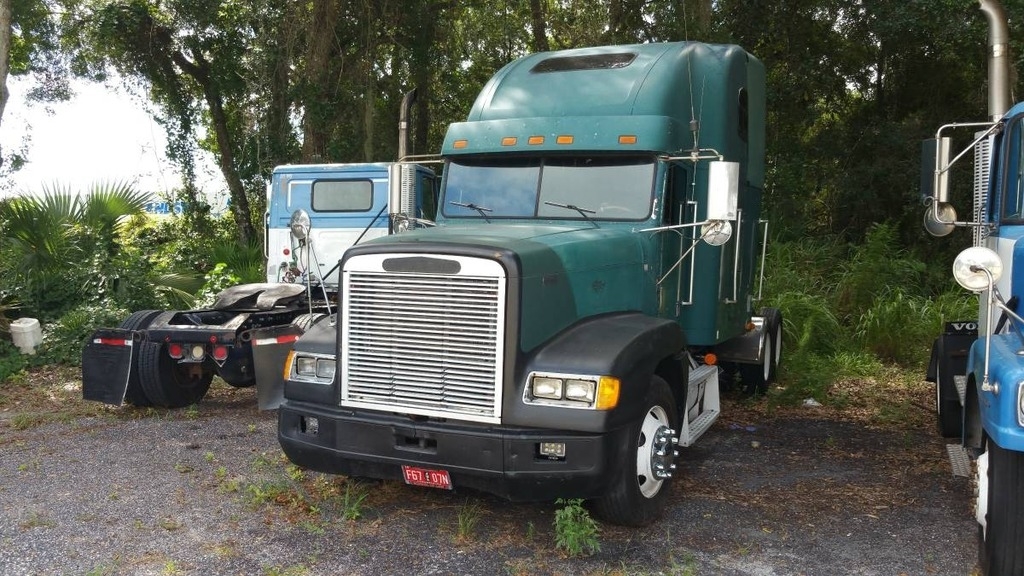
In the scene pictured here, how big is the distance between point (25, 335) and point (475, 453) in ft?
26.8

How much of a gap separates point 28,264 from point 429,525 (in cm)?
834

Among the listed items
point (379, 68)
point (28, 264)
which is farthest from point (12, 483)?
point (379, 68)

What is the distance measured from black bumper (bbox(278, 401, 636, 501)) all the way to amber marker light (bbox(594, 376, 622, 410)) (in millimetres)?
160

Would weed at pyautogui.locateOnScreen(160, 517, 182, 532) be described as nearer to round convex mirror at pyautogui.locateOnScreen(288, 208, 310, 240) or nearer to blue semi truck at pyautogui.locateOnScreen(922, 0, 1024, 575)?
round convex mirror at pyautogui.locateOnScreen(288, 208, 310, 240)

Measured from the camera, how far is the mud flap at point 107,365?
757 cm

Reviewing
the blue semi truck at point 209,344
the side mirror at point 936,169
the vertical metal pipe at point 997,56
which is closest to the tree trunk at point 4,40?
the blue semi truck at point 209,344

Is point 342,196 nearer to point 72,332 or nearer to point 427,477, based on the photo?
point 72,332

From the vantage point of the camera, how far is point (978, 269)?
3.97 meters

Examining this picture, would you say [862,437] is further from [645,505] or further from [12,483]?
[12,483]

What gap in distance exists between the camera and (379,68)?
1812cm

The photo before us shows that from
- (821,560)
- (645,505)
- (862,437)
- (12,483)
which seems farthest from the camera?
(862,437)

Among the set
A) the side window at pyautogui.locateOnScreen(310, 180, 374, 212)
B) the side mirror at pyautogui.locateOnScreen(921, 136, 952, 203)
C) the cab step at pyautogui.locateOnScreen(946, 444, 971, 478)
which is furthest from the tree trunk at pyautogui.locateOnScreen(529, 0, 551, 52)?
the cab step at pyautogui.locateOnScreen(946, 444, 971, 478)

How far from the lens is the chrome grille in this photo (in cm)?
462

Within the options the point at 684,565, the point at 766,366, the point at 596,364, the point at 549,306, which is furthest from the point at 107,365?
the point at 766,366
